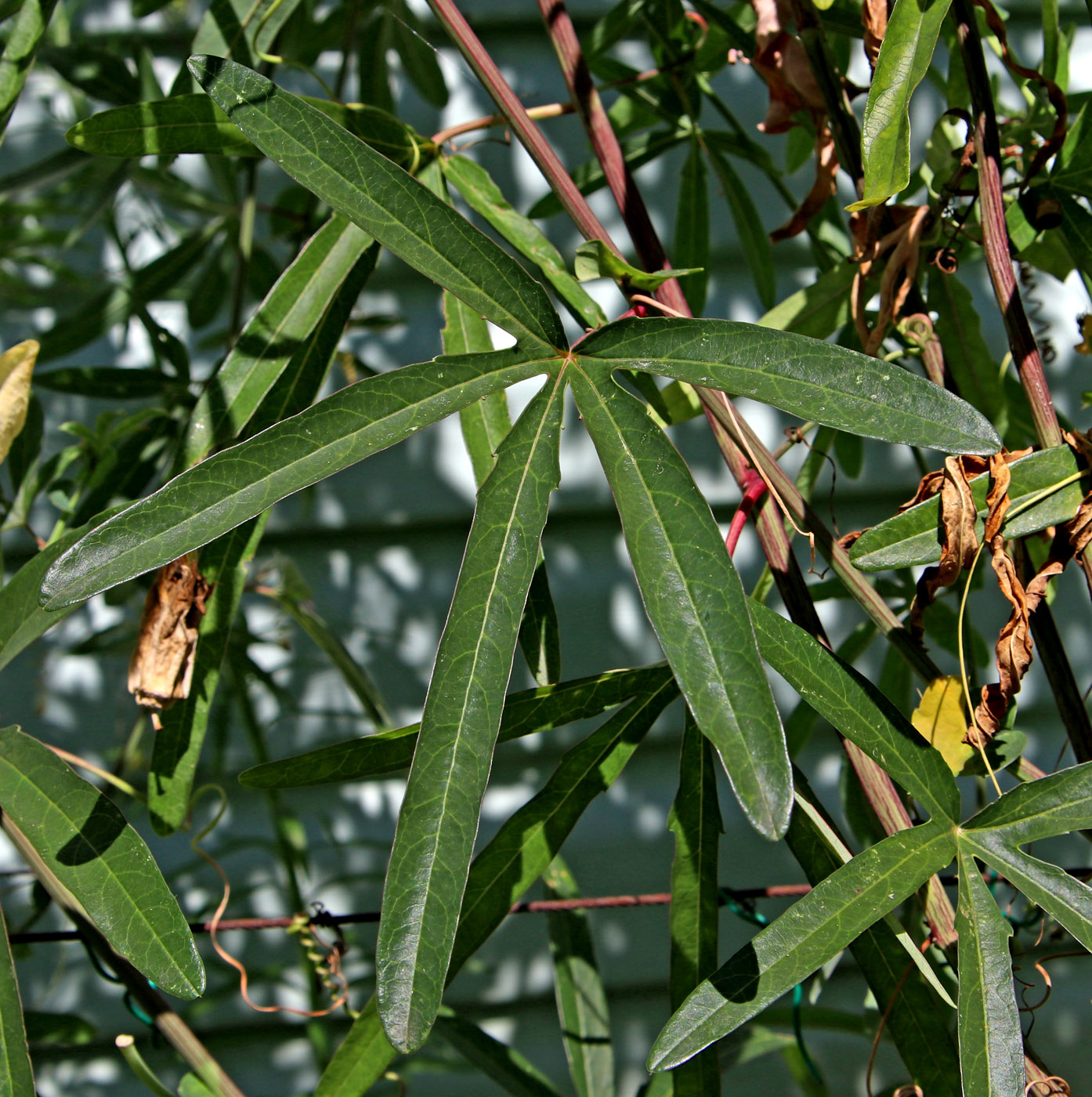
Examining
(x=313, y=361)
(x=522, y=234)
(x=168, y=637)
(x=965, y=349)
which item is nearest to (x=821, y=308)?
(x=965, y=349)

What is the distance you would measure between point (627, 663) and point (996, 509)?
876 millimetres

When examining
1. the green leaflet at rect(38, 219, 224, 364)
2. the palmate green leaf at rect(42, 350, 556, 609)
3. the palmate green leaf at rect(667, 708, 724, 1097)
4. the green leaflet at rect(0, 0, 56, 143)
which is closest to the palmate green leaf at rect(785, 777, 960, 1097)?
the palmate green leaf at rect(667, 708, 724, 1097)

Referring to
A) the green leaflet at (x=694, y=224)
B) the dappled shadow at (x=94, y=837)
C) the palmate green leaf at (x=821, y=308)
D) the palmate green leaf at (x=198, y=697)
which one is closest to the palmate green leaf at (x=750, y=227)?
the green leaflet at (x=694, y=224)

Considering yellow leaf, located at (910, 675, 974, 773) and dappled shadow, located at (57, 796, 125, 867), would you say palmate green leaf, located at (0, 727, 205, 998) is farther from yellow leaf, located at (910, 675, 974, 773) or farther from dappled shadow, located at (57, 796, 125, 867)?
yellow leaf, located at (910, 675, 974, 773)

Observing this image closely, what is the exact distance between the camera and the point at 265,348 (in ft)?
1.77

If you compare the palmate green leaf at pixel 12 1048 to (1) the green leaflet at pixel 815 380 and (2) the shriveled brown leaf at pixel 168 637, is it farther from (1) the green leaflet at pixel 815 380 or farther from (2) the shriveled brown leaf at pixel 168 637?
(1) the green leaflet at pixel 815 380

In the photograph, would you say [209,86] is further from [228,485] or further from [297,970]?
[297,970]

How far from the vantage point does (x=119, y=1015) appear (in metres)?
1.30

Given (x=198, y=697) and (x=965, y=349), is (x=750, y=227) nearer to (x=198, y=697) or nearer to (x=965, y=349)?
(x=965, y=349)

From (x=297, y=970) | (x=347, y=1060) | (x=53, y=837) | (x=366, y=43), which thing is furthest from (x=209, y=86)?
(x=297, y=970)

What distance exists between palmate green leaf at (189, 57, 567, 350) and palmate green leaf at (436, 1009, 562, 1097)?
2.20 ft

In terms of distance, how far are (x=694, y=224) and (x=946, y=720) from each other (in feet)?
1.73

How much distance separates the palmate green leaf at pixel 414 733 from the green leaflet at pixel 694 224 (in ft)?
1.36

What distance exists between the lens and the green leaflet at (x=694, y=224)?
817 millimetres
